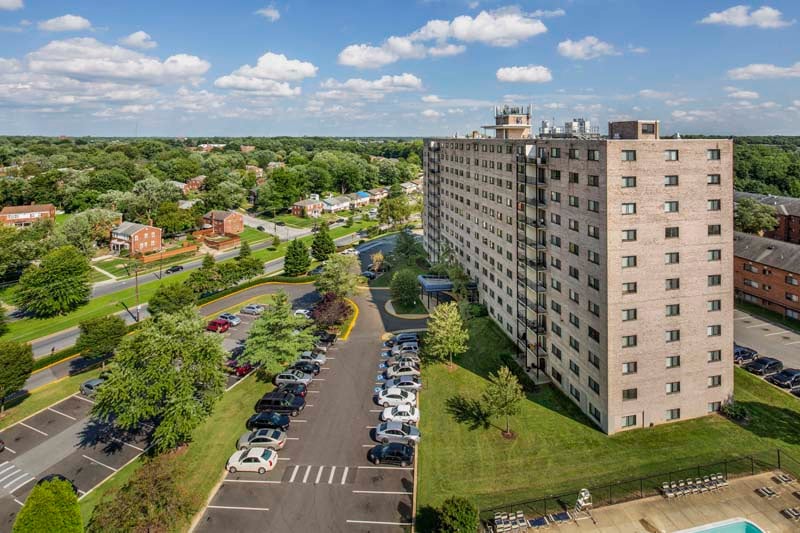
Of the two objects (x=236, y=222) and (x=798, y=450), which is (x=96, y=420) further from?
(x=236, y=222)

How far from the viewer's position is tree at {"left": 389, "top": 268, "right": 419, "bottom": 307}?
7025 centimetres

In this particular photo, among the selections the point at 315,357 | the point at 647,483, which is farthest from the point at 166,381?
the point at 647,483

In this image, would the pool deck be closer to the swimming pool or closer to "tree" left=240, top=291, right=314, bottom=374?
the swimming pool

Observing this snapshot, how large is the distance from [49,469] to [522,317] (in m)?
44.3

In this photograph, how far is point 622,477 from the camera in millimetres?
32250

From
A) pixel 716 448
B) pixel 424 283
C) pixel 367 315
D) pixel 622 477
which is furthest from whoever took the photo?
pixel 424 283

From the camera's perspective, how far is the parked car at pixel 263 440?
36.8m

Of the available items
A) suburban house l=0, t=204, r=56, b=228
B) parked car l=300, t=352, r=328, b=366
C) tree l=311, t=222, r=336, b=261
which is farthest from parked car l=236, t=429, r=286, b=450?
suburban house l=0, t=204, r=56, b=228

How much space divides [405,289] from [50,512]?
50092mm

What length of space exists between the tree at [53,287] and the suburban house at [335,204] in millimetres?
92499

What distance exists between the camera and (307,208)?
15550cm

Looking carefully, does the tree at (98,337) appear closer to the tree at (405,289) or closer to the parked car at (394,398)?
the parked car at (394,398)

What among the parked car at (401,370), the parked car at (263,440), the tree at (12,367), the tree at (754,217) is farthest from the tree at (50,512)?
the tree at (754,217)

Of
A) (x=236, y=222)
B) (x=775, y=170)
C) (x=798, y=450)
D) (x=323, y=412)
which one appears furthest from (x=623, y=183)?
(x=775, y=170)
